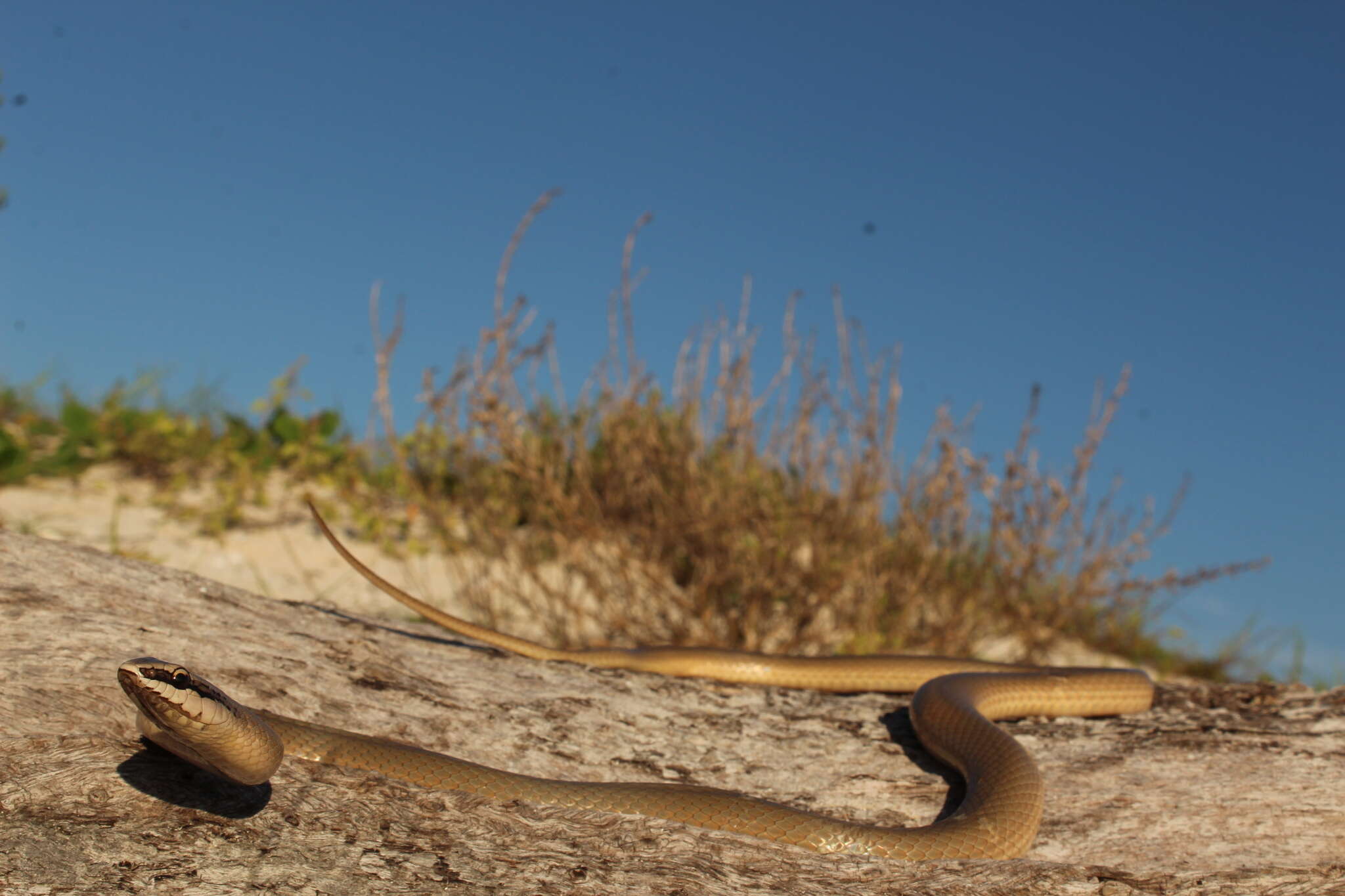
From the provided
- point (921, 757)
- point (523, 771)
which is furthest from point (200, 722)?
point (921, 757)

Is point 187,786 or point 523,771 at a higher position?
point 523,771

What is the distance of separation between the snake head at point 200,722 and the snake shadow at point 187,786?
0.17 meters

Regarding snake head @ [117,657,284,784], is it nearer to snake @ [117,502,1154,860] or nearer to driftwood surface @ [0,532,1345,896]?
snake @ [117,502,1154,860]

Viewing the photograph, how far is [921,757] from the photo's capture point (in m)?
4.28

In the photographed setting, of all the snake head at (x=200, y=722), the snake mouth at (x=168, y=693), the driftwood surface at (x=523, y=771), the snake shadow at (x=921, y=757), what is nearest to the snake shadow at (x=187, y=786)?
the driftwood surface at (x=523, y=771)

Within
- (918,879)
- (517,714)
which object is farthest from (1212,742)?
(517,714)

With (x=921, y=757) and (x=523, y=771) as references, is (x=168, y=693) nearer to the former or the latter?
(x=523, y=771)

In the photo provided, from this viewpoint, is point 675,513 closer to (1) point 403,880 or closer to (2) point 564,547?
(2) point 564,547

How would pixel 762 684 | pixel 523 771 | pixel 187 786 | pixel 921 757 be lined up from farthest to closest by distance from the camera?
pixel 762 684 < pixel 921 757 < pixel 523 771 < pixel 187 786

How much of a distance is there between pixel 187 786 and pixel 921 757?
280 cm

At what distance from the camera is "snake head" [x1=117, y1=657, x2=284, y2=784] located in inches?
91.9

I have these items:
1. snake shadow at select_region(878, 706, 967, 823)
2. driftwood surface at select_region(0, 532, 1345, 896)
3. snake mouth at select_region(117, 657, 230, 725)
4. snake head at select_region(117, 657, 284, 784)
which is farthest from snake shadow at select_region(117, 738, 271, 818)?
snake shadow at select_region(878, 706, 967, 823)

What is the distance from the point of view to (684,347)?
7.82 meters

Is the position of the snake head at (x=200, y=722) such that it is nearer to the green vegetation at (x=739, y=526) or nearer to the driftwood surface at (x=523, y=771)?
the driftwood surface at (x=523, y=771)
